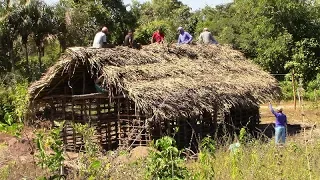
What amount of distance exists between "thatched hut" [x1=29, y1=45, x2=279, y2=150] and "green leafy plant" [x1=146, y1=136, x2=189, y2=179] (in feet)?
19.1

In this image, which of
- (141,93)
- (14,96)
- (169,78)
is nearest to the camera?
(141,93)

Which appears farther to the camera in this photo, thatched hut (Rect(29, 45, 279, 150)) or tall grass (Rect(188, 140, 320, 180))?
thatched hut (Rect(29, 45, 279, 150))

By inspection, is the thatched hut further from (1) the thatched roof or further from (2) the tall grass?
(2) the tall grass

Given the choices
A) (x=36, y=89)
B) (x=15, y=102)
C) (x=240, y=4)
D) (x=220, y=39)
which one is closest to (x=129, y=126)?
(x=36, y=89)

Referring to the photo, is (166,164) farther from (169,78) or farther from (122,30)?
(122,30)

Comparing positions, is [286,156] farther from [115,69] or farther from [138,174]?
[115,69]

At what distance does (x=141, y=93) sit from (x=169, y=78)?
1.43 metres

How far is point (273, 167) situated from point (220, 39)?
78.5 feet

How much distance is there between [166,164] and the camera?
173 inches

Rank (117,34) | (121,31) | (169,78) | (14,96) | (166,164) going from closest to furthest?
(166,164) < (169,78) < (14,96) < (117,34) < (121,31)

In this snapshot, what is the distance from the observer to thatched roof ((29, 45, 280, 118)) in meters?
10.7

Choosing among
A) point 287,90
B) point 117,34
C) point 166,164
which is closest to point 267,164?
point 166,164

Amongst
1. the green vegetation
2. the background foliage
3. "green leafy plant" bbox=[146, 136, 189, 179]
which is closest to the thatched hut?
the green vegetation

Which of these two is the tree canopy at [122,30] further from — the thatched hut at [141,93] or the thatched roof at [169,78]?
the thatched roof at [169,78]
